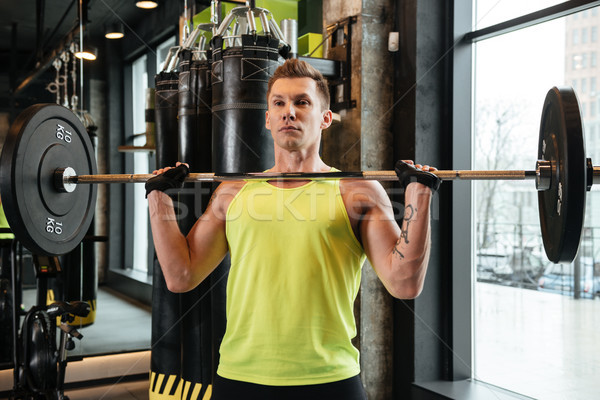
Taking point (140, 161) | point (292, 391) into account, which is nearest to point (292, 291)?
point (292, 391)

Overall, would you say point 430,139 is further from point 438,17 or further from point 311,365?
point 311,365

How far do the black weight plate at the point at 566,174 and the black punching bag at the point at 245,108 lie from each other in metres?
1.20

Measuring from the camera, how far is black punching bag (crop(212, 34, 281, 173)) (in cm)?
252

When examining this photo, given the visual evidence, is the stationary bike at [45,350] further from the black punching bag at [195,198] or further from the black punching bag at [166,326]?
the black punching bag at [195,198]

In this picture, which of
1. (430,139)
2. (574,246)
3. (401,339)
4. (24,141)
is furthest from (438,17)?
(24,141)

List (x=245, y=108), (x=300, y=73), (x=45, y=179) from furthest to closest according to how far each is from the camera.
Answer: (x=245, y=108) → (x=45, y=179) → (x=300, y=73)

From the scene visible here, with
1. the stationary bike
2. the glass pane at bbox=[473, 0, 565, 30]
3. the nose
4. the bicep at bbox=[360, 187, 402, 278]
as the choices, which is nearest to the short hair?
the nose

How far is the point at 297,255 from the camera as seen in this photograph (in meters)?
1.62

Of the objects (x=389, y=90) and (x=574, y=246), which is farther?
(x=389, y=90)

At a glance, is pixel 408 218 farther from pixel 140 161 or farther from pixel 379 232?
pixel 140 161

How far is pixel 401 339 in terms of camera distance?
351cm

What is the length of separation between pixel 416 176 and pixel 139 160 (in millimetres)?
3435

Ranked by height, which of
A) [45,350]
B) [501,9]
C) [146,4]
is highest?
[146,4]

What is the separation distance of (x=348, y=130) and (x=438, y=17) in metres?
0.86
